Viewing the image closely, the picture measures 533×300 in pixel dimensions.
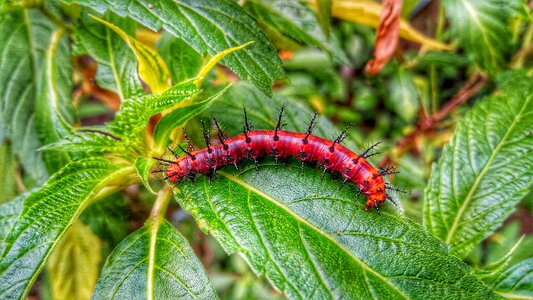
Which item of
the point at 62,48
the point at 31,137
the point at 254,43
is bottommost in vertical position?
the point at 31,137

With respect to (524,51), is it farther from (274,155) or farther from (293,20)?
(274,155)

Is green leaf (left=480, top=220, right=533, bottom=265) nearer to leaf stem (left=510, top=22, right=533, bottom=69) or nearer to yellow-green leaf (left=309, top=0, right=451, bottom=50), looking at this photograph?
leaf stem (left=510, top=22, right=533, bottom=69)

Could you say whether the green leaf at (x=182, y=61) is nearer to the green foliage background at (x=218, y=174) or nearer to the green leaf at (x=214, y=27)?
the green foliage background at (x=218, y=174)

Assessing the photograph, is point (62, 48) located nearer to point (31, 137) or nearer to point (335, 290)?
point (31, 137)

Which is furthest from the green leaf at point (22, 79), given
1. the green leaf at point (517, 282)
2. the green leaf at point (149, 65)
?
the green leaf at point (517, 282)

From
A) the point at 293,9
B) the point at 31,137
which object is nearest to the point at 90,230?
the point at 31,137

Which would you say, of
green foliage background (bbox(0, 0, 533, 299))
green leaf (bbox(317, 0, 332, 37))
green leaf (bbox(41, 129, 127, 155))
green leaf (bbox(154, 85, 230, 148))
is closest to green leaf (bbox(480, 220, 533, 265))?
green foliage background (bbox(0, 0, 533, 299))

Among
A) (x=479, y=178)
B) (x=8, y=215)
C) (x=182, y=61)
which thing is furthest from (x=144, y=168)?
A: (x=479, y=178)
